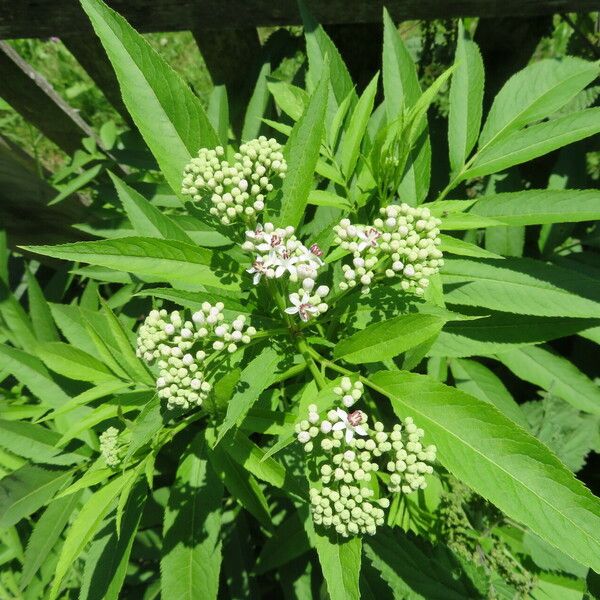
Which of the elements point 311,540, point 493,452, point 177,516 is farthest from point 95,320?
point 493,452

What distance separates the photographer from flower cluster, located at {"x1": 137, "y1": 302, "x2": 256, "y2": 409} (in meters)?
1.61

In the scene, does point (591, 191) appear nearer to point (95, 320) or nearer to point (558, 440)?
point (558, 440)

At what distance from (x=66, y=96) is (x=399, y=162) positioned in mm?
5678

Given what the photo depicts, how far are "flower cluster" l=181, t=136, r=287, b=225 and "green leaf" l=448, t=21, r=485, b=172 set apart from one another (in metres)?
0.95

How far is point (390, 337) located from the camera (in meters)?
1.61

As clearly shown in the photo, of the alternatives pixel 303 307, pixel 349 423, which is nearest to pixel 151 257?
pixel 303 307

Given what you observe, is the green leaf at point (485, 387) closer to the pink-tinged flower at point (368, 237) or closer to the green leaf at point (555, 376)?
the green leaf at point (555, 376)

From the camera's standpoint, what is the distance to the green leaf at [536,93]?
2125mm

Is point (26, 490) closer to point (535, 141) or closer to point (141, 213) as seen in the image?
point (141, 213)

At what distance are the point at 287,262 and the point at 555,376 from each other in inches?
66.7

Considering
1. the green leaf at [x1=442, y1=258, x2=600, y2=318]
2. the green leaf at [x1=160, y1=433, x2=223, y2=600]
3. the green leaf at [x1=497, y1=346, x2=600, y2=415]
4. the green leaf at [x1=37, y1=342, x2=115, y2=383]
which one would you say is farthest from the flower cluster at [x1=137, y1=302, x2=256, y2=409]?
the green leaf at [x1=497, y1=346, x2=600, y2=415]

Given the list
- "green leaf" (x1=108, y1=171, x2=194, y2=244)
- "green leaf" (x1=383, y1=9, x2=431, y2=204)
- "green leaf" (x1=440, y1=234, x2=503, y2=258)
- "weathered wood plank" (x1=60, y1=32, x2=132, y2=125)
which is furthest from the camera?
"weathered wood plank" (x1=60, y1=32, x2=132, y2=125)

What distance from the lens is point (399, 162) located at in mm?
1905

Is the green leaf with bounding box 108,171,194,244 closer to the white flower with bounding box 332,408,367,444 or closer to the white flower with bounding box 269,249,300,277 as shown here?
the white flower with bounding box 269,249,300,277
